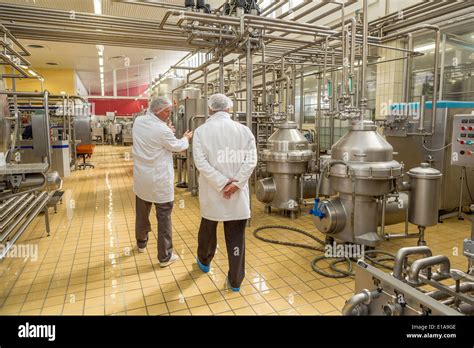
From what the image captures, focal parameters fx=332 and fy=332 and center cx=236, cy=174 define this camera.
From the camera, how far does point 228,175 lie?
8.05 ft

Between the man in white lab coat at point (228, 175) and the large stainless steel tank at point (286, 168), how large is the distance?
5.94ft

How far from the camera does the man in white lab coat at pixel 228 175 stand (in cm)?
241

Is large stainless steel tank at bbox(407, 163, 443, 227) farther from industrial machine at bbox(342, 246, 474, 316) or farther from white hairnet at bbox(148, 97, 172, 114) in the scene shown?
white hairnet at bbox(148, 97, 172, 114)

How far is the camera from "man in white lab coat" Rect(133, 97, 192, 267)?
2.87 metres

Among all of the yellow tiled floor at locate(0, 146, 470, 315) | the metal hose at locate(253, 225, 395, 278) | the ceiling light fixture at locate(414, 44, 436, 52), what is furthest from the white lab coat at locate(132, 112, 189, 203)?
the ceiling light fixture at locate(414, 44, 436, 52)

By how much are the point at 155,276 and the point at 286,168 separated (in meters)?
2.18

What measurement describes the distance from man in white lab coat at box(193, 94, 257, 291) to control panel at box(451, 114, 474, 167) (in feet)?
6.09

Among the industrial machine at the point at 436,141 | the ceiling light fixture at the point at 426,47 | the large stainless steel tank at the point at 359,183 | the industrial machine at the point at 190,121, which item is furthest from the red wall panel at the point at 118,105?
the large stainless steel tank at the point at 359,183

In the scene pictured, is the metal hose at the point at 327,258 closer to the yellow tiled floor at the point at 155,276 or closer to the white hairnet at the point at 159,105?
the yellow tiled floor at the point at 155,276

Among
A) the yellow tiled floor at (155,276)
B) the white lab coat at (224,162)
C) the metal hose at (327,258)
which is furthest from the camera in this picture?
the metal hose at (327,258)

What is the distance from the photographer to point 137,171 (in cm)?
300

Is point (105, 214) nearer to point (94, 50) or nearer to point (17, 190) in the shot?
point (17, 190)

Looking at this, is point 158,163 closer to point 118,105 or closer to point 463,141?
point 463,141
